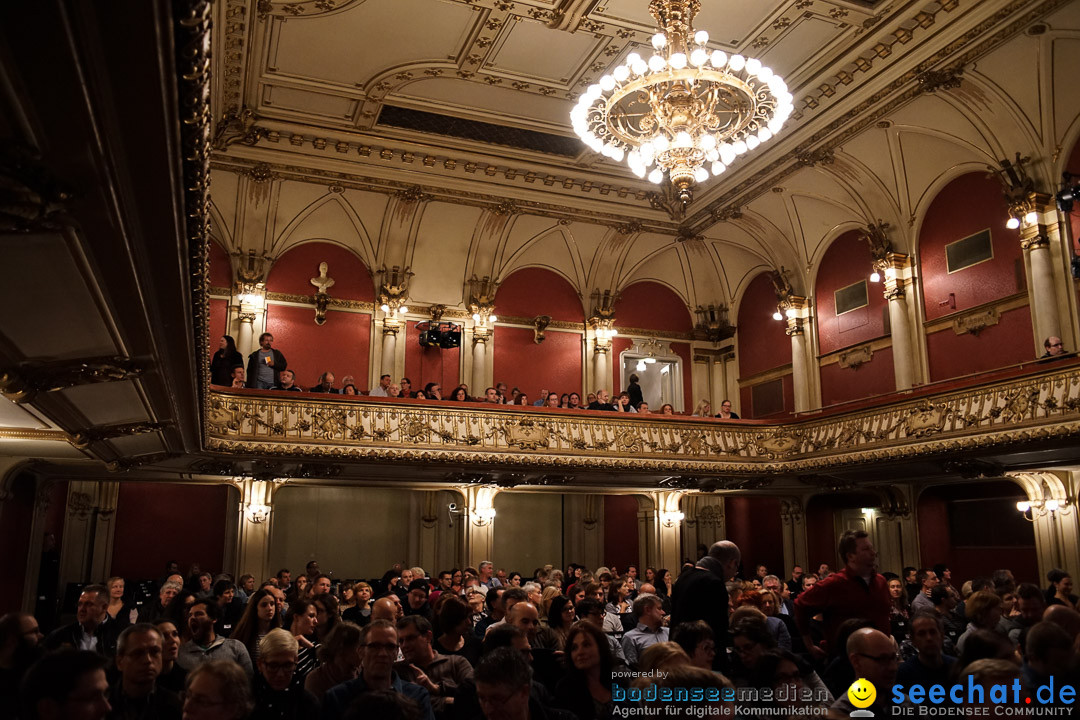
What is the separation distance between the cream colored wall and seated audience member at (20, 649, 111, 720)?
1477 cm

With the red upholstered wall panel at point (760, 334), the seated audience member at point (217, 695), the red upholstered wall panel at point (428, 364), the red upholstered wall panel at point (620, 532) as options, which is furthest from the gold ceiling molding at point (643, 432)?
the seated audience member at point (217, 695)

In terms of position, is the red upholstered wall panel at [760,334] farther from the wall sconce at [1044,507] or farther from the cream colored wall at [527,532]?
the wall sconce at [1044,507]

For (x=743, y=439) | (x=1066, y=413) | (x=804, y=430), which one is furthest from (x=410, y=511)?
(x=1066, y=413)

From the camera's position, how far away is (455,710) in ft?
13.0

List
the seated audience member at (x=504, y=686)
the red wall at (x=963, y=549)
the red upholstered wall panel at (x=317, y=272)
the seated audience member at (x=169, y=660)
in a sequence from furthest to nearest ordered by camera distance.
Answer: the red upholstered wall panel at (x=317, y=272) < the red wall at (x=963, y=549) < the seated audience member at (x=169, y=660) < the seated audience member at (x=504, y=686)

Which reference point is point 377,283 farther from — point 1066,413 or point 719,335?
point 1066,413

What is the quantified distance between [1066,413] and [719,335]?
930 cm

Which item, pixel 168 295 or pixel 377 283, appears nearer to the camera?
pixel 168 295

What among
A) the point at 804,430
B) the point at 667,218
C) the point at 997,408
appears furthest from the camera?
the point at 667,218

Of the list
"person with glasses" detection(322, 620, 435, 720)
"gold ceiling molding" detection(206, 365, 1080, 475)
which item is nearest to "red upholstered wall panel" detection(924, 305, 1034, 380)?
"gold ceiling molding" detection(206, 365, 1080, 475)

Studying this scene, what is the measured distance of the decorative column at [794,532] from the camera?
16156 millimetres

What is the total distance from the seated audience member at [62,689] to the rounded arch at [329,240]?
13.6 metres

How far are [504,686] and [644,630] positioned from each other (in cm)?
256

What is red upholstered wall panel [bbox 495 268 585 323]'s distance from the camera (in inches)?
696
